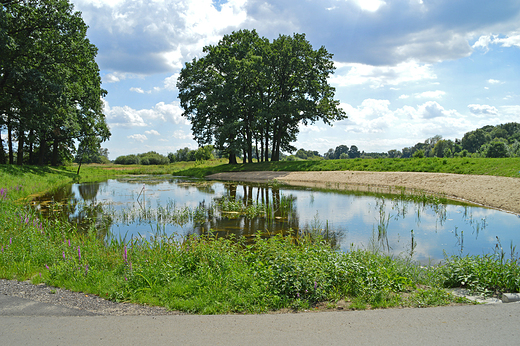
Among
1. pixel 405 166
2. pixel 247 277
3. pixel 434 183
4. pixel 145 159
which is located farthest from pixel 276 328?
pixel 145 159

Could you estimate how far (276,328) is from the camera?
3521 millimetres

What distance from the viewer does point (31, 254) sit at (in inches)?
233

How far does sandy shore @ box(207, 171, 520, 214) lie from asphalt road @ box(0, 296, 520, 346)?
11869 millimetres

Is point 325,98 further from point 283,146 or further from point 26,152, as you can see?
point 26,152

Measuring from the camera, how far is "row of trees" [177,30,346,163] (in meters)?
36.8

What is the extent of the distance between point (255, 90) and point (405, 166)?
21417 mm

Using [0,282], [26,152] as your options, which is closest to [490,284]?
[0,282]

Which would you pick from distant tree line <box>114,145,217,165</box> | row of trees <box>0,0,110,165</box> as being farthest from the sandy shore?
distant tree line <box>114,145,217,165</box>

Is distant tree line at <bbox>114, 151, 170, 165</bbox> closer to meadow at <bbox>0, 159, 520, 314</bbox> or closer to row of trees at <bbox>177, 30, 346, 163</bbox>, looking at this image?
row of trees at <bbox>177, 30, 346, 163</bbox>

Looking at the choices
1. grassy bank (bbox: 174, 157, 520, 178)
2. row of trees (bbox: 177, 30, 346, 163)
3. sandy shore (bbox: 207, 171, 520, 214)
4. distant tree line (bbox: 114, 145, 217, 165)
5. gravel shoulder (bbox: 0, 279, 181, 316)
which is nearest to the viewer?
gravel shoulder (bbox: 0, 279, 181, 316)

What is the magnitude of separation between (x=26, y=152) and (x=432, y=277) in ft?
172

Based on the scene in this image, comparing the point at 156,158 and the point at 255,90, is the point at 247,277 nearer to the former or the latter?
the point at 255,90

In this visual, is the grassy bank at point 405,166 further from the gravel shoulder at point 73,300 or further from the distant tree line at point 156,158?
the distant tree line at point 156,158

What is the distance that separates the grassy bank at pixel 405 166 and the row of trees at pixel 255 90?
3938 mm
